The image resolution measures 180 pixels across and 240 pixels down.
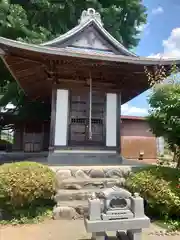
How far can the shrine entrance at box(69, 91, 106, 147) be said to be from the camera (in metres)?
7.68

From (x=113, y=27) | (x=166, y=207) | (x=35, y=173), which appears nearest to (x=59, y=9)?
(x=113, y=27)

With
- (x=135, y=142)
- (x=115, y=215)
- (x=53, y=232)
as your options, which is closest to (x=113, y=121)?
(x=53, y=232)

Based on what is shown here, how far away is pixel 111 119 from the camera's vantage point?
26.1ft

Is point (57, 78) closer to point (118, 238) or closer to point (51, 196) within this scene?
point (51, 196)

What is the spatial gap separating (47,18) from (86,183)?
513 inches

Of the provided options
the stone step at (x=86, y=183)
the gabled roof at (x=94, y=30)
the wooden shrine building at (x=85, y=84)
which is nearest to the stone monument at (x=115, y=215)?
the stone step at (x=86, y=183)

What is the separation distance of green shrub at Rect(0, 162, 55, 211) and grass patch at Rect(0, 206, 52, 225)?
0.11m

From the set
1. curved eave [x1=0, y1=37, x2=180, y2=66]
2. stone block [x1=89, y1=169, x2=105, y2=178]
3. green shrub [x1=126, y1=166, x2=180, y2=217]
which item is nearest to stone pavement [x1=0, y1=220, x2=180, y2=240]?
green shrub [x1=126, y1=166, x2=180, y2=217]

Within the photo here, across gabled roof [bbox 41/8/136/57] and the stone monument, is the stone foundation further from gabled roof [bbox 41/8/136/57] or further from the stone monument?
gabled roof [bbox 41/8/136/57]

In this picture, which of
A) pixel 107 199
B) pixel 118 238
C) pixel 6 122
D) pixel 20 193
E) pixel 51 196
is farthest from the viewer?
pixel 6 122

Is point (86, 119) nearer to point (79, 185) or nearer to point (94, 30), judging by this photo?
point (79, 185)

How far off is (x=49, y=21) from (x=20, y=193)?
1357 centimetres

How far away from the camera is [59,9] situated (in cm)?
1459

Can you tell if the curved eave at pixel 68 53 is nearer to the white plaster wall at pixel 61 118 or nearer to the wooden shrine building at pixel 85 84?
the wooden shrine building at pixel 85 84
